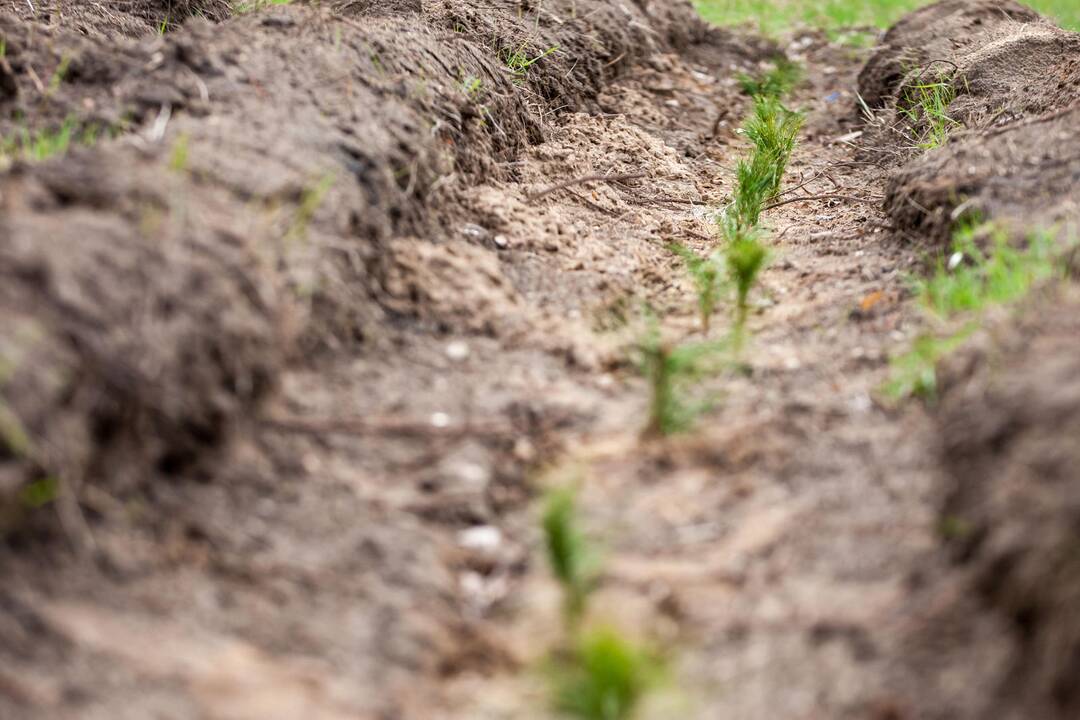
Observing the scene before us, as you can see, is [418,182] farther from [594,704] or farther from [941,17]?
[941,17]

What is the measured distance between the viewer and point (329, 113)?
10.3 feet

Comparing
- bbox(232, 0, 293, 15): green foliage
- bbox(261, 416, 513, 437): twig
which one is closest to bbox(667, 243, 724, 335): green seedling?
bbox(261, 416, 513, 437): twig

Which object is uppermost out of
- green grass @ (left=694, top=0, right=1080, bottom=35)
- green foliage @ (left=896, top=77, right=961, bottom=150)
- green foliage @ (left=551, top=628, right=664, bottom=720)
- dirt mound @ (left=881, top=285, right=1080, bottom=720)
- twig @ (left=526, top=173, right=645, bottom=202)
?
green grass @ (left=694, top=0, right=1080, bottom=35)

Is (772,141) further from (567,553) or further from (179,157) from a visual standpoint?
(567,553)

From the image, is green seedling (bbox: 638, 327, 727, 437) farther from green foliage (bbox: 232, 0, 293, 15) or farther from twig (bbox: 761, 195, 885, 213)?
green foliage (bbox: 232, 0, 293, 15)

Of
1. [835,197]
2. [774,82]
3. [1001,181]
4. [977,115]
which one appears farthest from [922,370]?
[774,82]

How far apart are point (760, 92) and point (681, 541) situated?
360cm

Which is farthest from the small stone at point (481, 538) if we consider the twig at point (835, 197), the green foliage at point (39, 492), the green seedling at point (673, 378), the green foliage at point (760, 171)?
the twig at point (835, 197)

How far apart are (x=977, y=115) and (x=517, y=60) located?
5.95 ft

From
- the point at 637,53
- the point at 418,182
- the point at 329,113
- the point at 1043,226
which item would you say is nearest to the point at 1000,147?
the point at 1043,226

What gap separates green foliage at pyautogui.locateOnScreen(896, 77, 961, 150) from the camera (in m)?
4.20

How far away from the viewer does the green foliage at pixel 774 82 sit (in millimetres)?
5137

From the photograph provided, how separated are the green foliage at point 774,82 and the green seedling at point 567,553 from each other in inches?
130

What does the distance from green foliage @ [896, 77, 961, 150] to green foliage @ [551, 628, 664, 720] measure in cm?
288
